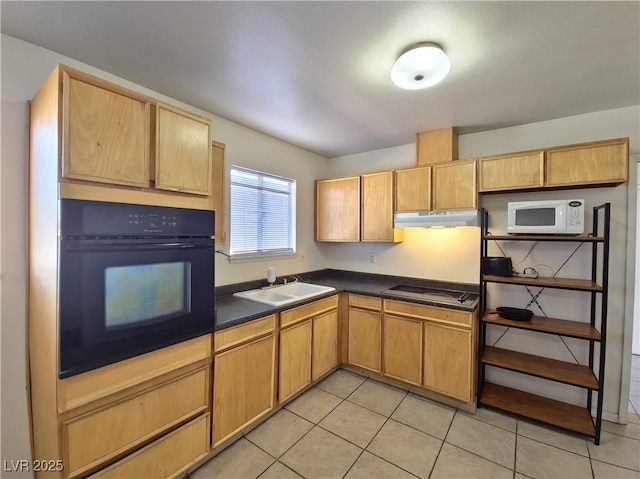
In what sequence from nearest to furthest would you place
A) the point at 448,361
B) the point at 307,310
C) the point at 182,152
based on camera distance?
the point at 182,152 → the point at 448,361 → the point at 307,310

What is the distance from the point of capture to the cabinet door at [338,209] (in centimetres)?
340

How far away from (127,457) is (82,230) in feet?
3.86

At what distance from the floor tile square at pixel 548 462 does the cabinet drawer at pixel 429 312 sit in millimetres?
919

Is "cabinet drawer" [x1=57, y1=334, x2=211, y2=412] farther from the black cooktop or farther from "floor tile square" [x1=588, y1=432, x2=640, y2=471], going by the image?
"floor tile square" [x1=588, y1=432, x2=640, y2=471]

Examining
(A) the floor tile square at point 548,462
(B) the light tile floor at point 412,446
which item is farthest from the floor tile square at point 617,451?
(A) the floor tile square at point 548,462

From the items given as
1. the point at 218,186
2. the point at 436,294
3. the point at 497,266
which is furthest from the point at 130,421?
the point at 497,266

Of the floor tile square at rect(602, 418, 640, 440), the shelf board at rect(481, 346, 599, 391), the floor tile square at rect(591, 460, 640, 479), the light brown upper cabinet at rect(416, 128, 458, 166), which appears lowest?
the floor tile square at rect(591, 460, 640, 479)

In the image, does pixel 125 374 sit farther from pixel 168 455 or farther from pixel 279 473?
pixel 279 473

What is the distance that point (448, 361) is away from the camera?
2512 mm

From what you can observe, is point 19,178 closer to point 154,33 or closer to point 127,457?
point 154,33

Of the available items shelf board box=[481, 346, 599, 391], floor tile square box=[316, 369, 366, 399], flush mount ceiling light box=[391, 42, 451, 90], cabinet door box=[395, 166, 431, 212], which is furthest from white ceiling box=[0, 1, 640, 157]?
floor tile square box=[316, 369, 366, 399]

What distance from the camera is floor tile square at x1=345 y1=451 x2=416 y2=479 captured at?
70.9 inches

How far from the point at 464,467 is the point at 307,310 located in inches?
61.9

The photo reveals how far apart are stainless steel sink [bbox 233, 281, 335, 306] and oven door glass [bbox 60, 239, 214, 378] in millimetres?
→ 921
